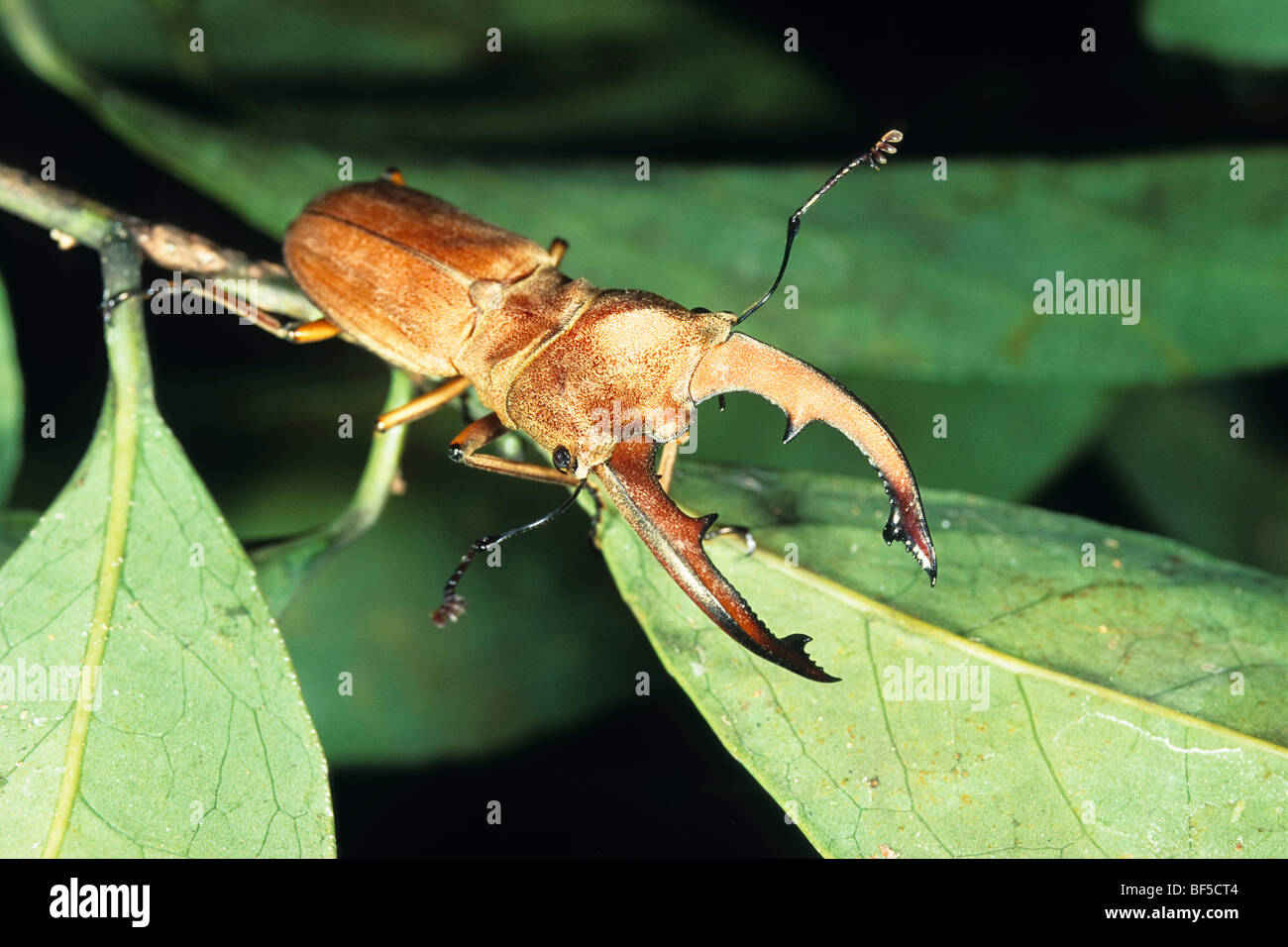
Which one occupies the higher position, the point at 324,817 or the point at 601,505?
the point at 601,505

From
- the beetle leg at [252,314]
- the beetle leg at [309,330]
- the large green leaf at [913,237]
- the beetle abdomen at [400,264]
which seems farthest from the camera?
the large green leaf at [913,237]

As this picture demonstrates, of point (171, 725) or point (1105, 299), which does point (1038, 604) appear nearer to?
point (1105, 299)

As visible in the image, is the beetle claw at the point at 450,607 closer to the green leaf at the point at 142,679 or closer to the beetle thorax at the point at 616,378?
the beetle thorax at the point at 616,378

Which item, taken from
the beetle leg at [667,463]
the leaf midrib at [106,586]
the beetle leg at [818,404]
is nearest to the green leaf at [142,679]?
the leaf midrib at [106,586]

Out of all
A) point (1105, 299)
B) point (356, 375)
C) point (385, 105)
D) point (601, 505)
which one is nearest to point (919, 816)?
point (601, 505)

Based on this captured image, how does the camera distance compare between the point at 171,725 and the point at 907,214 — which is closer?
the point at 171,725

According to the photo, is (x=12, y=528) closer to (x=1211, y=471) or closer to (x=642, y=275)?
(x=642, y=275)

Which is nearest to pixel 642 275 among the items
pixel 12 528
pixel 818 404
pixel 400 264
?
pixel 400 264
